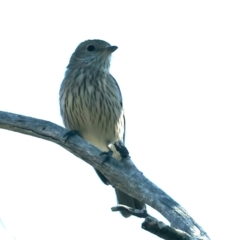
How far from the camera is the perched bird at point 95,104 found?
31.1ft

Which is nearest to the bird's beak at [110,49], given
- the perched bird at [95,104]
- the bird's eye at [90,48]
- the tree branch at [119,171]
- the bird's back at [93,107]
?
the perched bird at [95,104]

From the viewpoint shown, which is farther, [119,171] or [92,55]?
[92,55]

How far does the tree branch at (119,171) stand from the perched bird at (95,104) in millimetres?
1489

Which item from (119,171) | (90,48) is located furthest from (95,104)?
(119,171)

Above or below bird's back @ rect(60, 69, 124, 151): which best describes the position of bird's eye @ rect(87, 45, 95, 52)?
above

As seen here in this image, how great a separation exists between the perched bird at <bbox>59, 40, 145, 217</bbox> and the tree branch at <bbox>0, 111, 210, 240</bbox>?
1.49 m

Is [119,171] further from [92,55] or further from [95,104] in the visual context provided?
[92,55]

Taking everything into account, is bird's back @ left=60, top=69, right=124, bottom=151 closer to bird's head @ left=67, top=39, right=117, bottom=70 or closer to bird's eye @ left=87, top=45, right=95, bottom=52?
bird's head @ left=67, top=39, right=117, bottom=70

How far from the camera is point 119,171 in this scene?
294 inches

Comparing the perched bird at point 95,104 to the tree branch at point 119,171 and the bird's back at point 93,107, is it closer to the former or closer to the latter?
the bird's back at point 93,107

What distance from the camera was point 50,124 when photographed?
7949 mm

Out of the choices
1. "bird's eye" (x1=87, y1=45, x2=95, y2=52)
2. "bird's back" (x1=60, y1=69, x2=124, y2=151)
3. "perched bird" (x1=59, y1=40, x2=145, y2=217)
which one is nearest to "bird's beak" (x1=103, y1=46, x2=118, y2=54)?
"perched bird" (x1=59, y1=40, x2=145, y2=217)

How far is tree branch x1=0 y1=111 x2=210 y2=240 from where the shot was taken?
6422 millimetres

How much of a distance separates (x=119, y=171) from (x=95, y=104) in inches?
87.8
